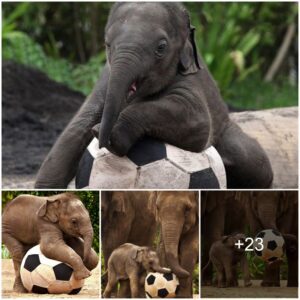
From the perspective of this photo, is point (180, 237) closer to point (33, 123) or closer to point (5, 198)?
point (5, 198)

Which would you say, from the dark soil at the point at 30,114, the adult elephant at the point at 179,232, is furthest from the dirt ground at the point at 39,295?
the dark soil at the point at 30,114

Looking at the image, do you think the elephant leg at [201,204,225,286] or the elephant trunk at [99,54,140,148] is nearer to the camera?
the elephant trunk at [99,54,140,148]

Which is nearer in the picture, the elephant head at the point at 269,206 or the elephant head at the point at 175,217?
the elephant head at the point at 175,217

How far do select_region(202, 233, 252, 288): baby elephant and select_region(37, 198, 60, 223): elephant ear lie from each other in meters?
0.88

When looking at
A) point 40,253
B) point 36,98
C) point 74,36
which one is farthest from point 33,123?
point 40,253

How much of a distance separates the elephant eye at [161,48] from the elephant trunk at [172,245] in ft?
3.19

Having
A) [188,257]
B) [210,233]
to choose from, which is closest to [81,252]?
[188,257]

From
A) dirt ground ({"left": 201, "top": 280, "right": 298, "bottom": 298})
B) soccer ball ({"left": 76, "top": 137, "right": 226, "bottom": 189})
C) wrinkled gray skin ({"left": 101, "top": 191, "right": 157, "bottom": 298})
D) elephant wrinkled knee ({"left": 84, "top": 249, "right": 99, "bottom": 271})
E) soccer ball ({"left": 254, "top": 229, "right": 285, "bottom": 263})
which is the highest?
soccer ball ({"left": 76, "top": 137, "right": 226, "bottom": 189})

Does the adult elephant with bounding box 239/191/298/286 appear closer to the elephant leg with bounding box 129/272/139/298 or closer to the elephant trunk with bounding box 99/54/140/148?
the elephant leg with bounding box 129/272/139/298

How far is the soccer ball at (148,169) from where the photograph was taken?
524 cm

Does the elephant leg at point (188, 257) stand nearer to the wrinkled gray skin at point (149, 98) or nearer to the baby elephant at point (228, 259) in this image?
the baby elephant at point (228, 259)

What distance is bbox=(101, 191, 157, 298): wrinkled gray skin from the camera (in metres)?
5.07

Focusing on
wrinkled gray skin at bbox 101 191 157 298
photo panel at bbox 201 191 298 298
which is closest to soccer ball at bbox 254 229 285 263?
photo panel at bbox 201 191 298 298

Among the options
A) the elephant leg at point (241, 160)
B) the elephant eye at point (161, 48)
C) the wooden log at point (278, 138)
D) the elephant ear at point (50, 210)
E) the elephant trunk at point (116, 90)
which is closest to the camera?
the elephant trunk at point (116, 90)
